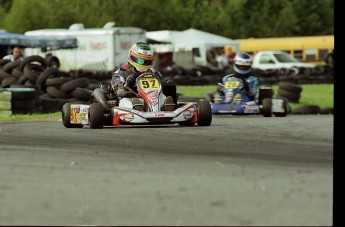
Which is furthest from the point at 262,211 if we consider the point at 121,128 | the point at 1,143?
the point at 121,128

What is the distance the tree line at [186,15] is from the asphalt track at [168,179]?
39426 millimetres

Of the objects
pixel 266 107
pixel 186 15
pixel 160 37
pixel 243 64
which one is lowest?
pixel 266 107

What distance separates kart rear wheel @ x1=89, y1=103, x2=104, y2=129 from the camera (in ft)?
38.4

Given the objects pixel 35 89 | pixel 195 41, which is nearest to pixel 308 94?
pixel 35 89

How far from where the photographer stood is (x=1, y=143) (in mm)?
9688

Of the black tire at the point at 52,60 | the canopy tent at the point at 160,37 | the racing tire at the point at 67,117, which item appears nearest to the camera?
the racing tire at the point at 67,117

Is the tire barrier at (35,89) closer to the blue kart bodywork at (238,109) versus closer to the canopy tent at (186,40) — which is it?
the blue kart bodywork at (238,109)

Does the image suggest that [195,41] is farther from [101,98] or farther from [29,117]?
[101,98]

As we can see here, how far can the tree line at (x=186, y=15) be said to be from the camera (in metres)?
49.3

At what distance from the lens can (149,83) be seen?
1202cm

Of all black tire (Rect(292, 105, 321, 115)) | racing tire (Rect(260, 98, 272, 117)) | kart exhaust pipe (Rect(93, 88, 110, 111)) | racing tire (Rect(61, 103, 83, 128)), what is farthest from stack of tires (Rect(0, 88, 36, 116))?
black tire (Rect(292, 105, 321, 115))

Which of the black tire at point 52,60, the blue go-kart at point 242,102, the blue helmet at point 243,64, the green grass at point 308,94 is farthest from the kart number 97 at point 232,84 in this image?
the black tire at point 52,60

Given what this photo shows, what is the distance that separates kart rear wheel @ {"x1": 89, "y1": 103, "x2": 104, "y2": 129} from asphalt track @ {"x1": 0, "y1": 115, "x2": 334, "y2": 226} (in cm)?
99

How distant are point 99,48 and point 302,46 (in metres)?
11.1
